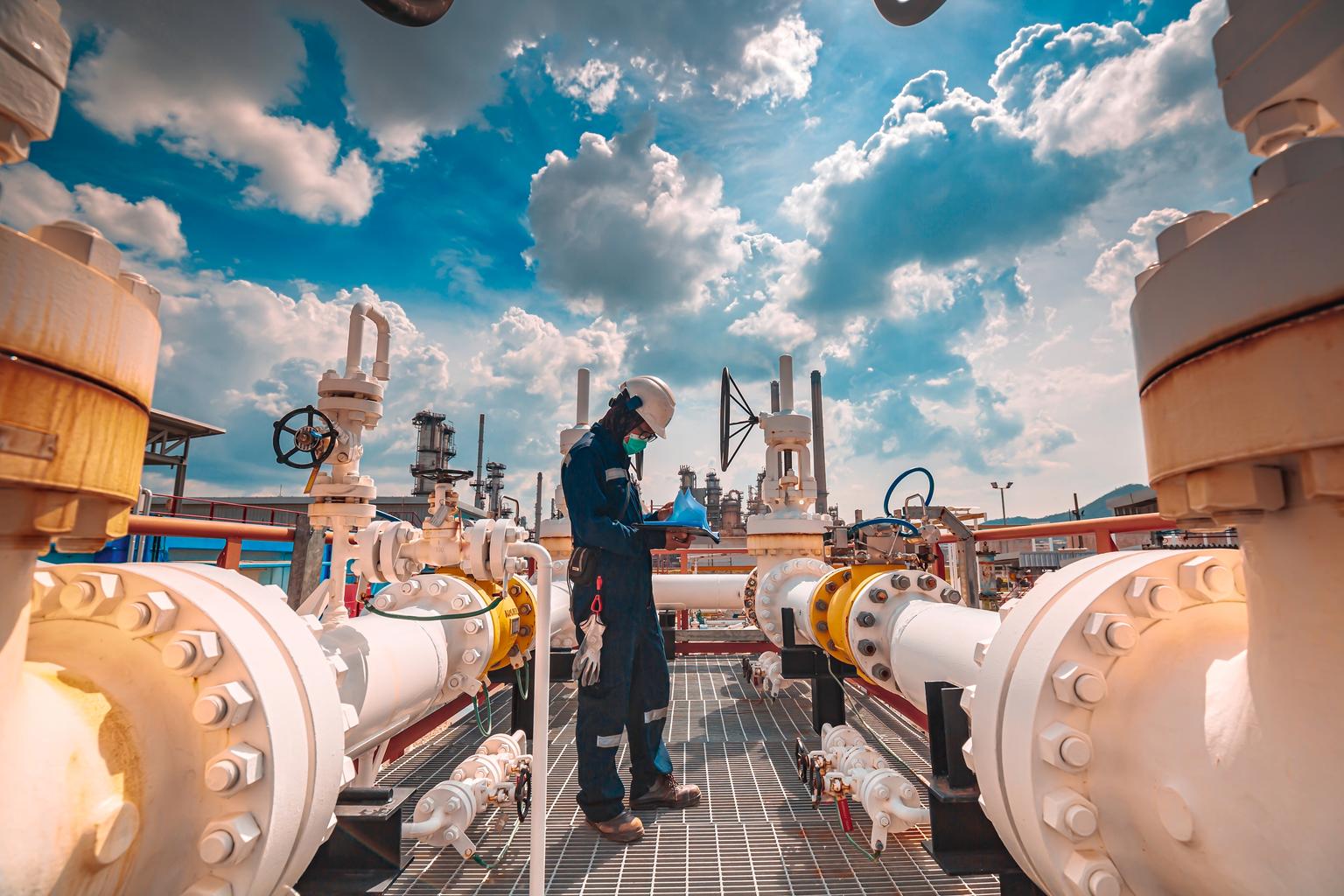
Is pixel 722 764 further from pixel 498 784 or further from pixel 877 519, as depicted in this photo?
pixel 877 519

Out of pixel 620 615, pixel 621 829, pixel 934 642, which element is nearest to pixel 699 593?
pixel 620 615

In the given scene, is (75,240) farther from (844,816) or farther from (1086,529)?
(1086,529)

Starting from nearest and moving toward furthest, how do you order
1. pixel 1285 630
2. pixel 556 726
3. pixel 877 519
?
pixel 1285 630, pixel 877 519, pixel 556 726

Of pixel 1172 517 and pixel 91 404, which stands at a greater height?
pixel 91 404

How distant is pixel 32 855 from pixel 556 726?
311cm

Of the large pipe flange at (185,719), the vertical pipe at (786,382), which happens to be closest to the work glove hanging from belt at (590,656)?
the large pipe flange at (185,719)

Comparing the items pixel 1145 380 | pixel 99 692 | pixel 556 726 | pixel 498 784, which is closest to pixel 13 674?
pixel 99 692

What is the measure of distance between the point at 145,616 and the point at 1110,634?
1534 millimetres

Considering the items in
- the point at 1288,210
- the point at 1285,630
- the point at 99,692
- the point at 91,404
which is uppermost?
the point at 1288,210

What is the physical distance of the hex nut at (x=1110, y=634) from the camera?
0.99 m

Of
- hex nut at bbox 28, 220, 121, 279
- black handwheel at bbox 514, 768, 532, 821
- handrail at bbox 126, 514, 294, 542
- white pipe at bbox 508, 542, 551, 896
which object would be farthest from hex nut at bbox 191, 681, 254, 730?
black handwheel at bbox 514, 768, 532, 821

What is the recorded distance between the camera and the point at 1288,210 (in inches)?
23.5

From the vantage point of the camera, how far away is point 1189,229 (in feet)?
2.41

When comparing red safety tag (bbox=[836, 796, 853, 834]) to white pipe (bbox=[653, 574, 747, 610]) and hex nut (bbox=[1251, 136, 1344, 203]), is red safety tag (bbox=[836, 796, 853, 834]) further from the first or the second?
white pipe (bbox=[653, 574, 747, 610])
